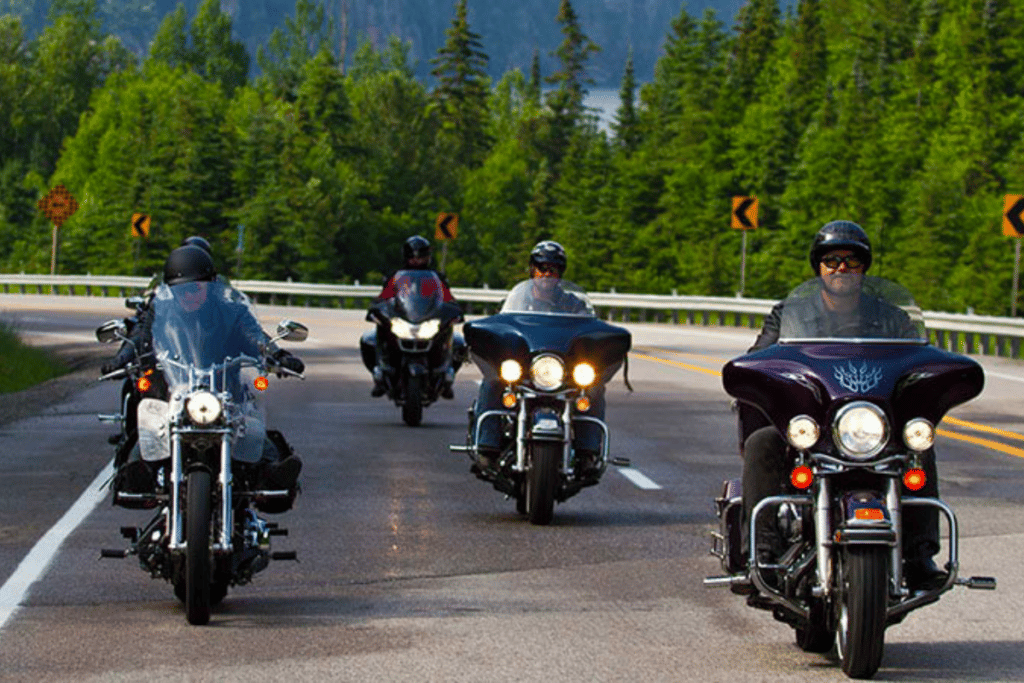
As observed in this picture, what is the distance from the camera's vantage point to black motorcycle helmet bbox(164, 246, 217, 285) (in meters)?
10.5

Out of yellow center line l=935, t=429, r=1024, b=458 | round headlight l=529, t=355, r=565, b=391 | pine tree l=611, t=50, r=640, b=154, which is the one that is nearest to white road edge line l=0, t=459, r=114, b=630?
round headlight l=529, t=355, r=565, b=391

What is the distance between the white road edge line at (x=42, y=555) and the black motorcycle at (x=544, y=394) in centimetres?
243

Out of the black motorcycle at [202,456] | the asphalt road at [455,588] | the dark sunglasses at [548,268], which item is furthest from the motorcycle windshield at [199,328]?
the dark sunglasses at [548,268]

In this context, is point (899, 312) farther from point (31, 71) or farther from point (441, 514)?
point (31, 71)

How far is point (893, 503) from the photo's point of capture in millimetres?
8359

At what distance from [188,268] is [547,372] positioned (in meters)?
3.65

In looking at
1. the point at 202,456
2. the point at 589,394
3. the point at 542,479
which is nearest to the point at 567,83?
Answer: the point at 589,394

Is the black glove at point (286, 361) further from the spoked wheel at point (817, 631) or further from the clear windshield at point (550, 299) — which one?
the clear windshield at point (550, 299)

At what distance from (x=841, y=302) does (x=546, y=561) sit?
11.3ft

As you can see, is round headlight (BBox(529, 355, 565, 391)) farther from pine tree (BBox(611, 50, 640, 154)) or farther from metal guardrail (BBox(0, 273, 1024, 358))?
pine tree (BBox(611, 50, 640, 154))

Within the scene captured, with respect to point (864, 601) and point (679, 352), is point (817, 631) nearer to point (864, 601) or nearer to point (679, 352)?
point (864, 601)

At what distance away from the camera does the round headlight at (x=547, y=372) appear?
13758 millimetres

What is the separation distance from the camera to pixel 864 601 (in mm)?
8211

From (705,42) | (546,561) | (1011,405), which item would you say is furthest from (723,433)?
(705,42)
